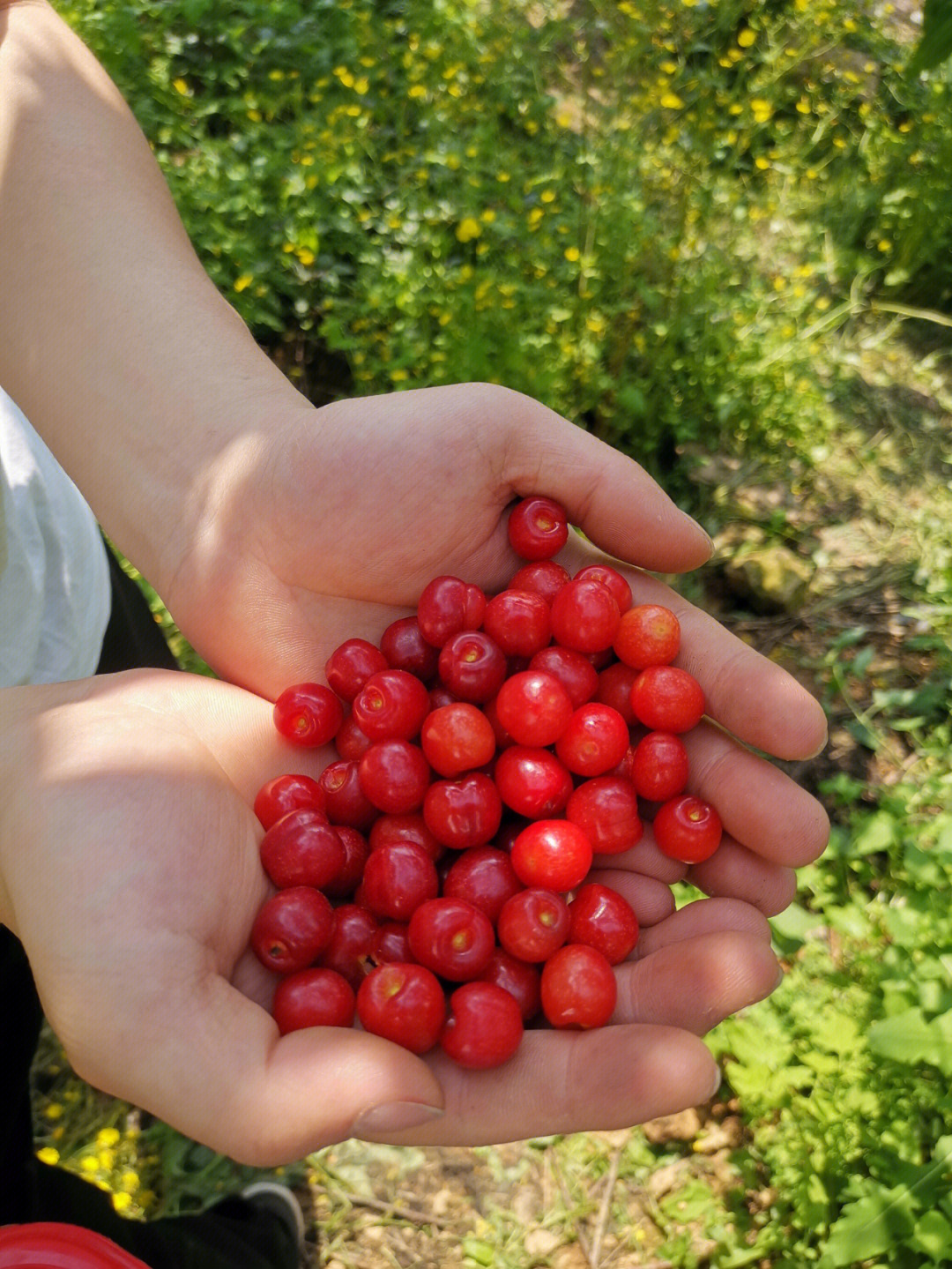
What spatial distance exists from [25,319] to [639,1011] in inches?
99.3

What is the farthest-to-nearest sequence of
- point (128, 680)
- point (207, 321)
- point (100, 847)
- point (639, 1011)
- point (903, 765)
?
1. point (903, 765)
2. point (207, 321)
3. point (128, 680)
4. point (639, 1011)
5. point (100, 847)

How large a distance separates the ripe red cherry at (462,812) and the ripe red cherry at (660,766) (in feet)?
1.32

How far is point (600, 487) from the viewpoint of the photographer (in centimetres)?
294

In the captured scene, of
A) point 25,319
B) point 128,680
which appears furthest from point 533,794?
point 25,319

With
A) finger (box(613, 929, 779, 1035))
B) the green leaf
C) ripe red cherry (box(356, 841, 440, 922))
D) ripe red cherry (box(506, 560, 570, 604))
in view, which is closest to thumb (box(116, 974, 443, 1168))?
ripe red cherry (box(356, 841, 440, 922))

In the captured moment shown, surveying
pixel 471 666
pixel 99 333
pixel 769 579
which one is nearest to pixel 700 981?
pixel 471 666

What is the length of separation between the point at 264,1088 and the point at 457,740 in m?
1.09

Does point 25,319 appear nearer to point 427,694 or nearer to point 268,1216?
point 427,694

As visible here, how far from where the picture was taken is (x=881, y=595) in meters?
5.04

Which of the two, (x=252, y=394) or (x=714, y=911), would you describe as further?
(x=252, y=394)

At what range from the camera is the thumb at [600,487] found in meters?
2.93

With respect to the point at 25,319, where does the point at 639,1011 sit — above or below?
Answer: below

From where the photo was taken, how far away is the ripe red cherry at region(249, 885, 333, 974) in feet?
7.77

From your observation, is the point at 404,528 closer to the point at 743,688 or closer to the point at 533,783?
the point at 533,783
